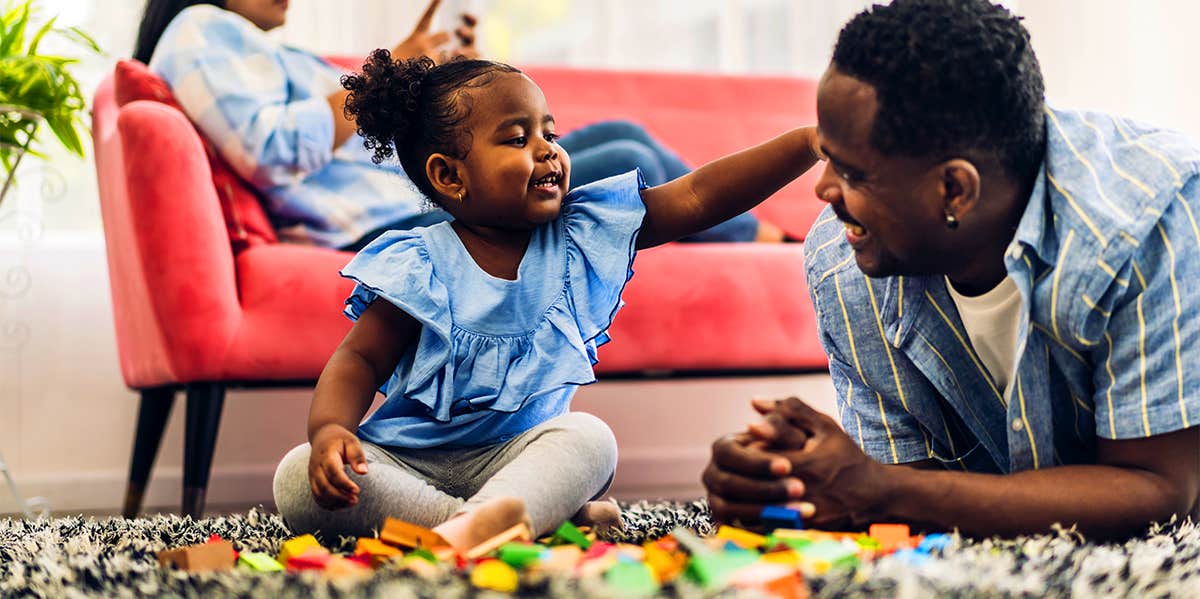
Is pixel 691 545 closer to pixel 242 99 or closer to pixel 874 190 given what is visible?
pixel 874 190

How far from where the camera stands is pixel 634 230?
1277mm

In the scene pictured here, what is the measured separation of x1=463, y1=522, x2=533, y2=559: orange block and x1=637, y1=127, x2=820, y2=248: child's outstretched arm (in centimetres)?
45

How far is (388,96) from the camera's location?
1323 mm

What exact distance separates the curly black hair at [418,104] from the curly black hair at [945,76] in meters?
0.48

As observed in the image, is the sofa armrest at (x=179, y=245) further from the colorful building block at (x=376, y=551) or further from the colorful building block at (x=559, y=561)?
the colorful building block at (x=559, y=561)

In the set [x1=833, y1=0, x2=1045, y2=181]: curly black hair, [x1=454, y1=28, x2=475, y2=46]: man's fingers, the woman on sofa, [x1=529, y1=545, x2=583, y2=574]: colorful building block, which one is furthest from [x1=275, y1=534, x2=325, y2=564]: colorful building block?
[x1=454, y1=28, x2=475, y2=46]: man's fingers

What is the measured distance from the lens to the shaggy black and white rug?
739 mm

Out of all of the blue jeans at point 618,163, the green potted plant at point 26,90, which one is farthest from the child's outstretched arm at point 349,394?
the green potted plant at point 26,90

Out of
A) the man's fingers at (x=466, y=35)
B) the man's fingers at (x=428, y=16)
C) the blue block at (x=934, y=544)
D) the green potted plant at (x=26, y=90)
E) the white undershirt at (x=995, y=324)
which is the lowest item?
the blue block at (x=934, y=544)

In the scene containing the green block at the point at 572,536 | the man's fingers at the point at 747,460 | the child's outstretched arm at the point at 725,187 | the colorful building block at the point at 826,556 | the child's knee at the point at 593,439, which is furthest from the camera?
the child's outstretched arm at the point at 725,187

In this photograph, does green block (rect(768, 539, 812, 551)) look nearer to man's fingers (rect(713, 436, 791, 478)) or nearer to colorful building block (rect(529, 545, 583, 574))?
man's fingers (rect(713, 436, 791, 478))

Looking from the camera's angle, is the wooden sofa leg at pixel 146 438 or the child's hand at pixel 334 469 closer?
the child's hand at pixel 334 469

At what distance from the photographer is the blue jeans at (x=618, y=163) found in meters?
2.12

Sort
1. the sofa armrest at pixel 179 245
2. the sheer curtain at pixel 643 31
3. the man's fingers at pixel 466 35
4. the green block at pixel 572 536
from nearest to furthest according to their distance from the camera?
the green block at pixel 572 536
the sofa armrest at pixel 179 245
the man's fingers at pixel 466 35
the sheer curtain at pixel 643 31
